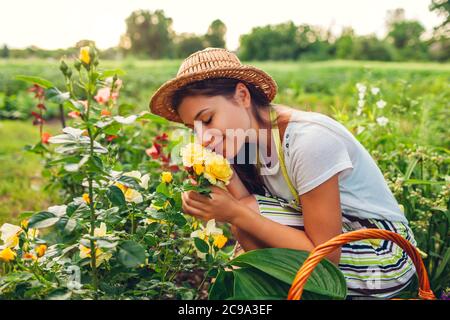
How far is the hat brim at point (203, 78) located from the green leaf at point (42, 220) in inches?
21.3

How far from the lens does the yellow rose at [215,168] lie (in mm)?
1163

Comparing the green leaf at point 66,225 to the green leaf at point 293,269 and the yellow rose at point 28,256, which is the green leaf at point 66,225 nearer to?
the yellow rose at point 28,256

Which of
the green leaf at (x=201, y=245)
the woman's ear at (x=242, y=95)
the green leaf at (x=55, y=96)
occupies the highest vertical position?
the green leaf at (x=55, y=96)

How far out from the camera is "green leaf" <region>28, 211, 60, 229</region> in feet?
3.23

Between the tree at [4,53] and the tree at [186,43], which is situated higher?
the tree at [186,43]

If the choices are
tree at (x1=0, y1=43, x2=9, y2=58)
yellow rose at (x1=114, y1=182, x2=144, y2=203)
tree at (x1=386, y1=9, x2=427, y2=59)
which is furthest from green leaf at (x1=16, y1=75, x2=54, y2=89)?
tree at (x1=386, y1=9, x2=427, y2=59)

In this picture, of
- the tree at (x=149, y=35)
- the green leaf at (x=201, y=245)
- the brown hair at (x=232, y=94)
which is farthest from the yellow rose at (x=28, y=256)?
the tree at (x=149, y=35)

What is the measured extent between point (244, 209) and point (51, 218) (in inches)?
21.2

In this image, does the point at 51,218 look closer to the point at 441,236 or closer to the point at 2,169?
the point at 441,236

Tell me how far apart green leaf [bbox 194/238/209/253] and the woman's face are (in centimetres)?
28

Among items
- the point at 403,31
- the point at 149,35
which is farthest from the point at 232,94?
the point at 403,31

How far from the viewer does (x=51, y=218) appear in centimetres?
102

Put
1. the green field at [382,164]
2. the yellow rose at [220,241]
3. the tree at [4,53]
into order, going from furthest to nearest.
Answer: the tree at [4,53]
the green field at [382,164]
the yellow rose at [220,241]
